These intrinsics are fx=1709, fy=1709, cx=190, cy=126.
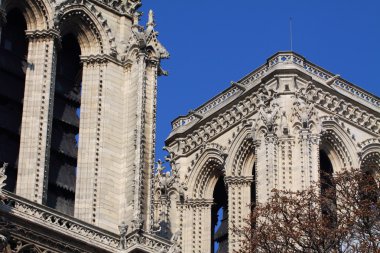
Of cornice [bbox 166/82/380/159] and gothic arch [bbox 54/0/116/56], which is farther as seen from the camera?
cornice [bbox 166/82/380/159]

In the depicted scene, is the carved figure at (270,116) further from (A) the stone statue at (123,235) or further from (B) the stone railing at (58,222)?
(B) the stone railing at (58,222)

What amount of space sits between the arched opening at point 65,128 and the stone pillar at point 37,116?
0.80 meters

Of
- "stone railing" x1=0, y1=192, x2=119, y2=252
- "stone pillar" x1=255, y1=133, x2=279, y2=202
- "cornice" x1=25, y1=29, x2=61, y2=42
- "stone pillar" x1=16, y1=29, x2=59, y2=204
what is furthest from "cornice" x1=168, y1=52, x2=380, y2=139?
"stone railing" x1=0, y1=192, x2=119, y2=252

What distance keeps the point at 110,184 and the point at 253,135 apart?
46.1ft

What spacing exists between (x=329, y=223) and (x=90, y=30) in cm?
1054

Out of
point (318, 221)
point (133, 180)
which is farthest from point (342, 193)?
point (133, 180)

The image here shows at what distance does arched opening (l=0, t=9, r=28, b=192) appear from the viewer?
4094cm

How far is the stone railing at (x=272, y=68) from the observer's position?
56.6 metres

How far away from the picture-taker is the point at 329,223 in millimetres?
36469

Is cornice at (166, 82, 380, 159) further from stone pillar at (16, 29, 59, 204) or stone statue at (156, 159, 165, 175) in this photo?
stone pillar at (16, 29, 59, 204)

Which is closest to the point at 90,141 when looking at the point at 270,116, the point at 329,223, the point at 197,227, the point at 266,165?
the point at 329,223

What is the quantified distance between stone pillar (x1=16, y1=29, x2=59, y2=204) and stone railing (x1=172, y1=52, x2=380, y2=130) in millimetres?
15140

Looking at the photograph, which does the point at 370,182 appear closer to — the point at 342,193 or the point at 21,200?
the point at 342,193

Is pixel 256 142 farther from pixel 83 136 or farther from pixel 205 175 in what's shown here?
pixel 83 136
